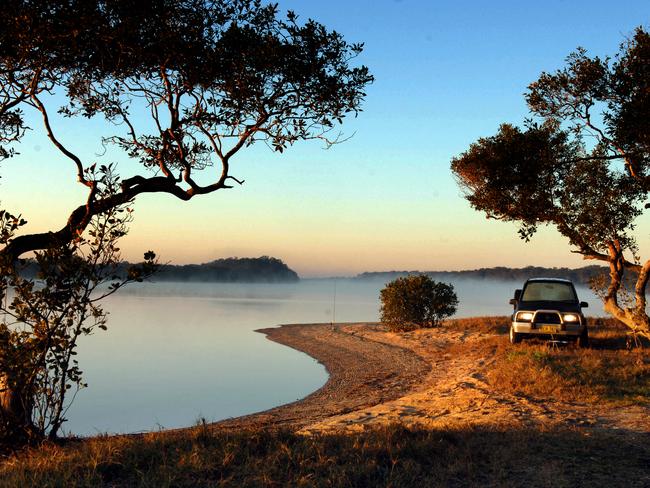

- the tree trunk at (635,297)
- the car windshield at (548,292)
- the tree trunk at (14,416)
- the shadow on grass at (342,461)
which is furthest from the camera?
the car windshield at (548,292)

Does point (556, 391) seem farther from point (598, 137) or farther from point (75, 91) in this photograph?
point (75, 91)

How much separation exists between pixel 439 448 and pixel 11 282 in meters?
6.85

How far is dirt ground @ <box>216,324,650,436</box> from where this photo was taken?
33.5 feet

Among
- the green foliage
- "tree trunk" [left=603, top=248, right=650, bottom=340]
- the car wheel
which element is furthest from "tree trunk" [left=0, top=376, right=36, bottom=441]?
"tree trunk" [left=603, top=248, right=650, bottom=340]

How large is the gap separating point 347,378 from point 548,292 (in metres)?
7.71

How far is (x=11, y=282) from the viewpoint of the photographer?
848 cm

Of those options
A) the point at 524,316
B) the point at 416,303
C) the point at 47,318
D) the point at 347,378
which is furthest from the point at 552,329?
the point at 47,318

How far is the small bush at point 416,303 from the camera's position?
30.1 metres

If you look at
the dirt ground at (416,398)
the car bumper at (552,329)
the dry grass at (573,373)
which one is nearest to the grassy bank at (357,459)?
the dirt ground at (416,398)

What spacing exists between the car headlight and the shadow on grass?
10089mm

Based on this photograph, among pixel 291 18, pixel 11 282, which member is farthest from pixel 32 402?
pixel 291 18

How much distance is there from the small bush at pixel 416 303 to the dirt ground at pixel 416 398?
117cm

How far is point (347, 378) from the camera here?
19.5m

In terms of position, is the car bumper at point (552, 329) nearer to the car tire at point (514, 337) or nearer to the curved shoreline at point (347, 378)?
the car tire at point (514, 337)
